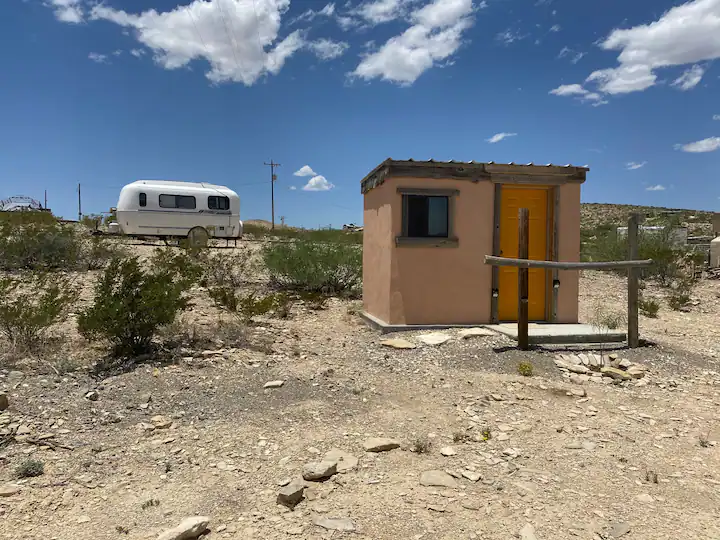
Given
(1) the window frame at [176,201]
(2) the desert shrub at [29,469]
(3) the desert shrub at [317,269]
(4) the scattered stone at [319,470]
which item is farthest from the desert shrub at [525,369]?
(1) the window frame at [176,201]

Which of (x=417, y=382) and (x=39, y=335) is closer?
(x=417, y=382)

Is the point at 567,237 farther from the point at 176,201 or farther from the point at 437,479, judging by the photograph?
the point at 176,201

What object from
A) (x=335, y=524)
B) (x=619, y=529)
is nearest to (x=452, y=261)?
(x=619, y=529)

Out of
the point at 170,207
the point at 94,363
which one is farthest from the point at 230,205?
the point at 94,363

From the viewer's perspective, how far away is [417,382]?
548 centimetres

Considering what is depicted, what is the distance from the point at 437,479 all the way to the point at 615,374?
3.30m

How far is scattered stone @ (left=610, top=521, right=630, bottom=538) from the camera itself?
284cm

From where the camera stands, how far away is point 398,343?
6812 millimetres

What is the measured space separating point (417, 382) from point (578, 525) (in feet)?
8.65

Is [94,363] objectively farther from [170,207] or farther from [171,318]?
[170,207]

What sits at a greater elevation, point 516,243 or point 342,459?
point 516,243

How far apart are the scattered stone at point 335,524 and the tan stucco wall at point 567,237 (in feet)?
18.9

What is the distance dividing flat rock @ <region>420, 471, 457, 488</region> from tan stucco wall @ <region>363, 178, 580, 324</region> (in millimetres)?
4119

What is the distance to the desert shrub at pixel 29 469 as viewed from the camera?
3.40 meters
